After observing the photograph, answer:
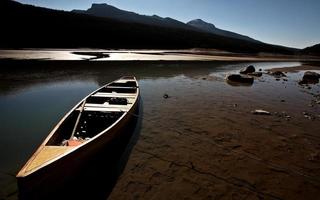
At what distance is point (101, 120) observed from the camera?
9.16 meters

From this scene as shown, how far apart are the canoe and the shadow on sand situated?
6.0 inches

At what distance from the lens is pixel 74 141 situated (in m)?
6.95

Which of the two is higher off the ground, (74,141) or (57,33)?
(57,33)

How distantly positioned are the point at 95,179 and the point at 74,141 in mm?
1299

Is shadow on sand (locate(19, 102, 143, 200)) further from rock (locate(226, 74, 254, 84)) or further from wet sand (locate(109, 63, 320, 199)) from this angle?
rock (locate(226, 74, 254, 84))

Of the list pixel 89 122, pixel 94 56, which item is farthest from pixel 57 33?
pixel 89 122

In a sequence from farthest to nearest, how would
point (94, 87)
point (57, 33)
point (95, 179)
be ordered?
point (57, 33) < point (94, 87) < point (95, 179)

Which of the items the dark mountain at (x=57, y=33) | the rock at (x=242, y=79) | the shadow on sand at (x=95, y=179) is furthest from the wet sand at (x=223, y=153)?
the dark mountain at (x=57, y=33)

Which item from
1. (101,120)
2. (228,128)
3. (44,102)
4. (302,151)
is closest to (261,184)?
(302,151)

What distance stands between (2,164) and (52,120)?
11.9 ft

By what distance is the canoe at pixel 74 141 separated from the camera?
464cm

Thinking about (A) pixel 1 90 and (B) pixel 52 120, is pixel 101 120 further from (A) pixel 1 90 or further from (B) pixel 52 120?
(A) pixel 1 90

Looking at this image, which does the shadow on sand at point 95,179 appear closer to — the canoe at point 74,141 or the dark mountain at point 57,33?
the canoe at point 74,141

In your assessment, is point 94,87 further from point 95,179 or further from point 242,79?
point 242,79
